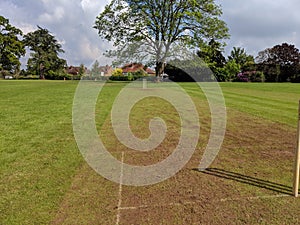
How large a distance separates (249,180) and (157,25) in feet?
103

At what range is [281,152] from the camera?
5.42 m

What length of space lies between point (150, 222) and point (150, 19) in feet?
109

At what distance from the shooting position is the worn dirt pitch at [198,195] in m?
2.97

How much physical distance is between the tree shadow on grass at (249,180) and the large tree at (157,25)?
30286 mm

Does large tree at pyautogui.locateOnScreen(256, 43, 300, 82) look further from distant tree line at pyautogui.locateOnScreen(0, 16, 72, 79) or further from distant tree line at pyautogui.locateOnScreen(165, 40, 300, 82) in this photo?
distant tree line at pyautogui.locateOnScreen(0, 16, 72, 79)

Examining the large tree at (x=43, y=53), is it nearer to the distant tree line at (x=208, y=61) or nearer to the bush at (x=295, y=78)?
the distant tree line at (x=208, y=61)

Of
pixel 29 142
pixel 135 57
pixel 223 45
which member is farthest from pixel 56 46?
pixel 29 142

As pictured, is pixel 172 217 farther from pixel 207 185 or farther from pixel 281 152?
pixel 281 152

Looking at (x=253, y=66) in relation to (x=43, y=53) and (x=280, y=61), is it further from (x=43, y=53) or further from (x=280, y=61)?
(x=43, y=53)

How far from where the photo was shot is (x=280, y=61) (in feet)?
174

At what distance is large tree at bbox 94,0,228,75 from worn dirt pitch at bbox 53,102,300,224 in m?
29.7

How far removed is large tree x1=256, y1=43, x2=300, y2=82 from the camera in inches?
1838

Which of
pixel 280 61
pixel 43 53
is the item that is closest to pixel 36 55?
pixel 43 53

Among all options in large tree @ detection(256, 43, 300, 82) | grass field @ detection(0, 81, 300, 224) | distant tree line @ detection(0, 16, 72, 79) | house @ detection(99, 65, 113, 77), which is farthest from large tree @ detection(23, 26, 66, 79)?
grass field @ detection(0, 81, 300, 224)
